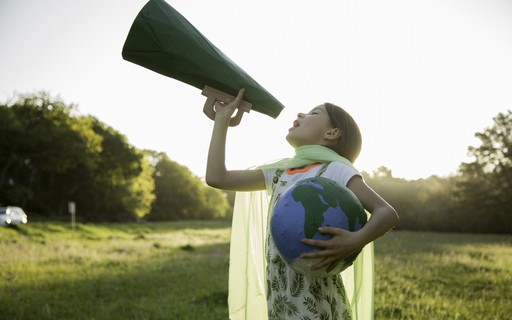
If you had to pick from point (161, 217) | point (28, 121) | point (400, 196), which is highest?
point (28, 121)

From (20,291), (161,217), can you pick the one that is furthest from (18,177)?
(20,291)

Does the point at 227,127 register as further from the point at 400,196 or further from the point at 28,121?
the point at 400,196

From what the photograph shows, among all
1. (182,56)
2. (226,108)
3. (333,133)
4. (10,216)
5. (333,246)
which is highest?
(182,56)

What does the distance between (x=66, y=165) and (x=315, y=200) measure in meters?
40.5

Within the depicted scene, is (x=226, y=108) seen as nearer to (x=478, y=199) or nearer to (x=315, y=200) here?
(x=315, y=200)

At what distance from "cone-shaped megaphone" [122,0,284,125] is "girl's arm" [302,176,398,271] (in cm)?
111

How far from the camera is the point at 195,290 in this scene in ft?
25.8

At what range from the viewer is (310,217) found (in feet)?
6.50

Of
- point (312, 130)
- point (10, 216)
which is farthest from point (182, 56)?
point (10, 216)

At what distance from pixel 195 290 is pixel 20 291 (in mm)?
3123

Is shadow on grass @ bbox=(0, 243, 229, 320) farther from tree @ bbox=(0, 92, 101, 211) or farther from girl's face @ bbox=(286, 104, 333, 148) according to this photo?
tree @ bbox=(0, 92, 101, 211)

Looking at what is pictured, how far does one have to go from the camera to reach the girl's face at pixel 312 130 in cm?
267

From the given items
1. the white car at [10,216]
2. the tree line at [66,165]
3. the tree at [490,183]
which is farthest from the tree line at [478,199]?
the white car at [10,216]

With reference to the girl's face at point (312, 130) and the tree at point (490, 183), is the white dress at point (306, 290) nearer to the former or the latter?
the girl's face at point (312, 130)
